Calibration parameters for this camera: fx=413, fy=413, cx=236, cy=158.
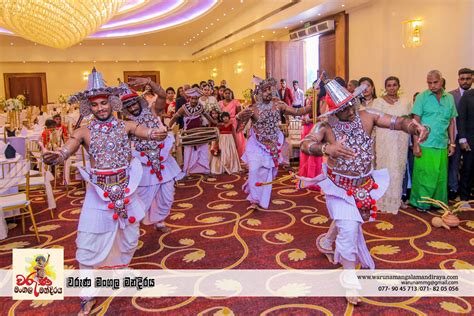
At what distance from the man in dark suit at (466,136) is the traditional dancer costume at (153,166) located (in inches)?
133

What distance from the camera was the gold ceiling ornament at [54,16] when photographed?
312 inches

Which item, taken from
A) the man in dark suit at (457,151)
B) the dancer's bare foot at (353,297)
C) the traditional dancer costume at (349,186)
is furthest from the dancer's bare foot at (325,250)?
the man in dark suit at (457,151)

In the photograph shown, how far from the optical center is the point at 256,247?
393cm

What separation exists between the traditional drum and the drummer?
0.08m

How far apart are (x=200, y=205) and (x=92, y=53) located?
18.4m

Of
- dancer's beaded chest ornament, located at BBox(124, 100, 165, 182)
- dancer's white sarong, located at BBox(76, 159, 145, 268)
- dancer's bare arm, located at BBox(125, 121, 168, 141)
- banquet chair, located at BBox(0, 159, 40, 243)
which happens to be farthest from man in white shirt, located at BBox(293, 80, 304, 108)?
dancer's white sarong, located at BBox(76, 159, 145, 268)

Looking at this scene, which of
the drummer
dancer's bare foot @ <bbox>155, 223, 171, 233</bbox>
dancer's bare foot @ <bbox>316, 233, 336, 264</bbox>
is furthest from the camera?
the drummer

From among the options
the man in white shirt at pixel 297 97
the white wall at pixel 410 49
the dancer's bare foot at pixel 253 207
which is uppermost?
the white wall at pixel 410 49

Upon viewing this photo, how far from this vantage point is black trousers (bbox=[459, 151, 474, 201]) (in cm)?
495

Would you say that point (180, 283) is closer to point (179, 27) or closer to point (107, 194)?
point (107, 194)

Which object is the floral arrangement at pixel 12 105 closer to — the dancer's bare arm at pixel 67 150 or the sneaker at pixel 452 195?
the dancer's bare arm at pixel 67 150

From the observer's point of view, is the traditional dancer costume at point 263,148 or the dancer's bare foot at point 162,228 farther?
the traditional dancer costume at point 263,148

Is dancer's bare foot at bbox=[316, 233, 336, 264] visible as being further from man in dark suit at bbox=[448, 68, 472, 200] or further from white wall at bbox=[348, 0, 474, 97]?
white wall at bbox=[348, 0, 474, 97]

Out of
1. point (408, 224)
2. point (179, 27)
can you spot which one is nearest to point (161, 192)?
point (408, 224)
